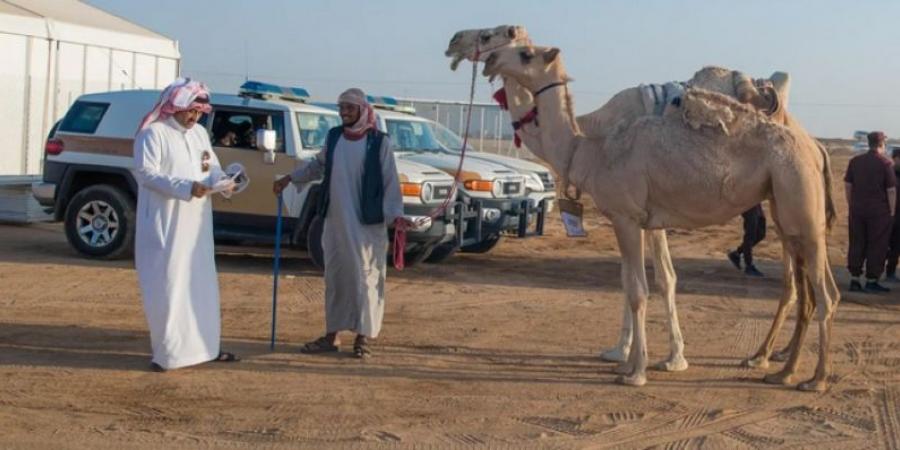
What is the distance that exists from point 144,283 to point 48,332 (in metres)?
2.03

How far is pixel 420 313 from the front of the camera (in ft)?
38.5

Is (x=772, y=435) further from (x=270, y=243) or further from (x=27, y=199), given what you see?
(x=27, y=199)

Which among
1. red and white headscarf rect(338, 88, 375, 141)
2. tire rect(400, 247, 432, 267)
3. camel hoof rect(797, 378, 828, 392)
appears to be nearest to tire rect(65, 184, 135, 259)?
tire rect(400, 247, 432, 267)

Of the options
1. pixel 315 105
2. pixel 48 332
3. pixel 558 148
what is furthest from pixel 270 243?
pixel 558 148

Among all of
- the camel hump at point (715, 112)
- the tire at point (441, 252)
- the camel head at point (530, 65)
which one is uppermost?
the camel head at point (530, 65)

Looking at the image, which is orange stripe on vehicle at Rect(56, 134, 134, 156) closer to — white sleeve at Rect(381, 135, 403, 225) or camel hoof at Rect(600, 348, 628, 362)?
white sleeve at Rect(381, 135, 403, 225)

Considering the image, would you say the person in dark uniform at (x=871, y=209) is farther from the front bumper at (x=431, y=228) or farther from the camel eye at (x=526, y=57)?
the camel eye at (x=526, y=57)

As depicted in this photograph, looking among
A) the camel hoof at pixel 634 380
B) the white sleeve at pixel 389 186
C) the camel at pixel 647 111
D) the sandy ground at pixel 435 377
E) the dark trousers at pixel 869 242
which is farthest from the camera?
the dark trousers at pixel 869 242

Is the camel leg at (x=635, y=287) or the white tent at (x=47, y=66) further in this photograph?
the white tent at (x=47, y=66)

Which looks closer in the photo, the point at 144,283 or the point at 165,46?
the point at 144,283

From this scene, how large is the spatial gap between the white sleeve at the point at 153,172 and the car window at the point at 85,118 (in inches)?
263

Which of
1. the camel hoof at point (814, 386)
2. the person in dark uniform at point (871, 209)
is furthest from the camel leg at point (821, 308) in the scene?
the person in dark uniform at point (871, 209)

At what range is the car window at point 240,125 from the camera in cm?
1427

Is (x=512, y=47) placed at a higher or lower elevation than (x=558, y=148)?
higher
